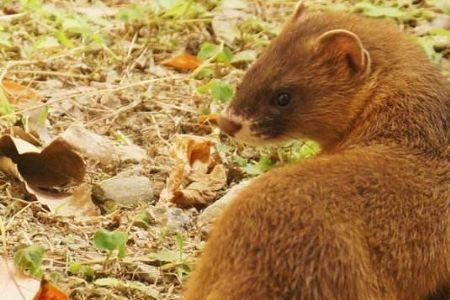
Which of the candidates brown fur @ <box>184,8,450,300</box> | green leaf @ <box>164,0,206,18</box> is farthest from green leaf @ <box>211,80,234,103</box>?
green leaf @ <box>164,0,206,18</box>

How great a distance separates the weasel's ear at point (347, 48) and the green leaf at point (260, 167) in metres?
0.71

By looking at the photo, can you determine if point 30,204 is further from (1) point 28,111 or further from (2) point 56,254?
(1) point 28,111

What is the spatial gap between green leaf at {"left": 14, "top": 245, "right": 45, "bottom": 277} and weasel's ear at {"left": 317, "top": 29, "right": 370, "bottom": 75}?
1295 mm

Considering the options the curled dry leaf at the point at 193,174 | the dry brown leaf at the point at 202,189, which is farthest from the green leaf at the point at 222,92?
the dry brown leaf at the point at 202,189

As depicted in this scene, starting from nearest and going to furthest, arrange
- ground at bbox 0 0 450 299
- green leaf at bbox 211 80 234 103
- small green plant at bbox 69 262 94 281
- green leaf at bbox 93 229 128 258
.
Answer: green leaf at bbox 93 229 128 258
small green plant at bbox 69 262 94 281
ground at bbox 0 0 450 299
green leaf at bbox 211 80 234 103

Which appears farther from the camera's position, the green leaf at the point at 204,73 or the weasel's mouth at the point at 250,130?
the green leaf at the point at 204,73

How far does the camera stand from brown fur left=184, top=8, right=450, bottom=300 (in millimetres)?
2846

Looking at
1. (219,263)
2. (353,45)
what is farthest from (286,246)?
(353,45)

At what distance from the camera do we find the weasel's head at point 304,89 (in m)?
3.87

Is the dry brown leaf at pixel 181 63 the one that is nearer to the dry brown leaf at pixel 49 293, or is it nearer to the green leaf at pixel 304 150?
the green leaf at pixel 304 150

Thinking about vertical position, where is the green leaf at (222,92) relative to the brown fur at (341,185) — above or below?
below

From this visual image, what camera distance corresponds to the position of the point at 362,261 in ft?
9.60

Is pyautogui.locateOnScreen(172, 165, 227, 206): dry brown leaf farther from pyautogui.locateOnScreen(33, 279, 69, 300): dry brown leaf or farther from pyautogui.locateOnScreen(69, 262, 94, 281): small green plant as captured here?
pyautogui.locateOnScreen(33, 279, 69, 300): dry brown leaf

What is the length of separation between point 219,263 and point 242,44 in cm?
295
